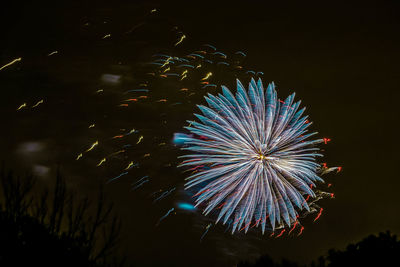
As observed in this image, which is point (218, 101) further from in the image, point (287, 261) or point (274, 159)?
point (287, 261)

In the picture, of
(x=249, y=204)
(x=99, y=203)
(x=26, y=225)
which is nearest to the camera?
(x=99, y=203)

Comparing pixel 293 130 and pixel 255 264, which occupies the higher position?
pixel 293 130

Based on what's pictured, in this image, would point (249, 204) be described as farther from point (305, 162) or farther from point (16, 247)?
point (16, 247)

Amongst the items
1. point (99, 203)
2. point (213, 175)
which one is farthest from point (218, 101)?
point (99, 203)

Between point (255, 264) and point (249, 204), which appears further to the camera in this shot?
point (255, 264)

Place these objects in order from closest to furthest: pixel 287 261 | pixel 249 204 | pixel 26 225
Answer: pixel 26 225
pixel 249 204
pixel 287 261

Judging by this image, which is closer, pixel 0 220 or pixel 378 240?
pixel 0 220

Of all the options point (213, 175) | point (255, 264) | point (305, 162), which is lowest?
point (255, 264)

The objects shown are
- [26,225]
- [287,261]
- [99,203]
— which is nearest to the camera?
[99,203]

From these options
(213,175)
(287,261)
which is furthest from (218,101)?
(287,261)
